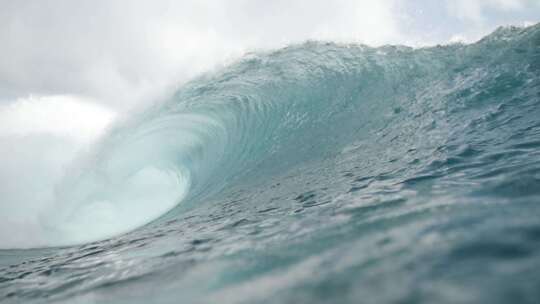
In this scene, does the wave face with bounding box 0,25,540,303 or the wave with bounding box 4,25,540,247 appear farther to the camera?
the wave with bounding box 4,25,540,247

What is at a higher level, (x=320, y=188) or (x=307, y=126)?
(x=307, y=126)

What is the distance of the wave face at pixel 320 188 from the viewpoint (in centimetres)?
232

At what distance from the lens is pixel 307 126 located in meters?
11.3

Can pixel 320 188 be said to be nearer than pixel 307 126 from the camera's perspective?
Yes

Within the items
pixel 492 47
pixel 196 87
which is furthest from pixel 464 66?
pixel 196 87

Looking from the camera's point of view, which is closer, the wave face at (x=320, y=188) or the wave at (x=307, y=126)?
the wave face at (x=320, y=188)

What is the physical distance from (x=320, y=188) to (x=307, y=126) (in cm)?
580

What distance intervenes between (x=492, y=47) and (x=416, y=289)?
46.6 feet

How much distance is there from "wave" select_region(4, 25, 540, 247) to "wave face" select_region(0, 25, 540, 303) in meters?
0.07

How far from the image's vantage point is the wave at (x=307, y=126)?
270 inches

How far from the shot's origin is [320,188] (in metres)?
5.68

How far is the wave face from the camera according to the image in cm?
232

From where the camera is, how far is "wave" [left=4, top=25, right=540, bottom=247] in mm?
6848

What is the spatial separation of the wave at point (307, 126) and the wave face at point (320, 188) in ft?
0.23
